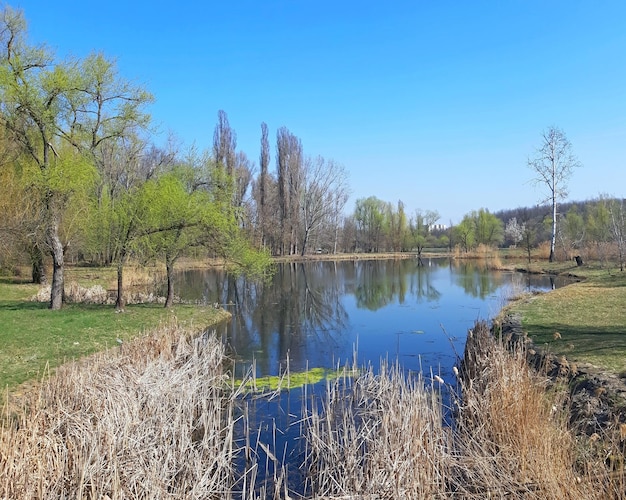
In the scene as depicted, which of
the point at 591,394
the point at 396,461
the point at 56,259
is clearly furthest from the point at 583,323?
the point at 56,259

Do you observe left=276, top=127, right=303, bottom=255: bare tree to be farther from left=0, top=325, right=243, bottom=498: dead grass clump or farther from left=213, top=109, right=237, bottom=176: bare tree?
left=0, top=325, right=243, bottom=498: dead grass clump

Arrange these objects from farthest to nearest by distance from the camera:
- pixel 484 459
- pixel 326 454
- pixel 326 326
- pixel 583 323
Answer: pixel 326 326
pixel 583 323
pixel 326 454
pixel 484 459

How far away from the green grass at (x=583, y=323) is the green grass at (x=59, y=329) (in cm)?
941

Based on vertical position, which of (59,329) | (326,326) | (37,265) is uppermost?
(37,265)

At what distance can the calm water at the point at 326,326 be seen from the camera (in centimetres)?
746

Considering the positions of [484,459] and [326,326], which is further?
[326,326]

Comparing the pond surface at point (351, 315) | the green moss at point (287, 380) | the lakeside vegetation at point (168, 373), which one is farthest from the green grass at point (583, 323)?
the green moss at point (287, 380)

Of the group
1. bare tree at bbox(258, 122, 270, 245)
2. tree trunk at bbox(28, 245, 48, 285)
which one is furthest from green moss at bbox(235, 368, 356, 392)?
bare tree at bbox(258, 122, 270, 245)

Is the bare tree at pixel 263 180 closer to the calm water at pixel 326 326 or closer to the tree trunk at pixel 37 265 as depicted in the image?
the calm water at pixel 326 326

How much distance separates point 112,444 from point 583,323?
38.0 feet

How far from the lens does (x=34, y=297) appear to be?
1798 cm

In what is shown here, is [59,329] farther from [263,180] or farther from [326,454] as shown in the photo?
[263,180]

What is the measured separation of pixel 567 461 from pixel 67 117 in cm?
1726

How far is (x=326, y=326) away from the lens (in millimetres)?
16922
